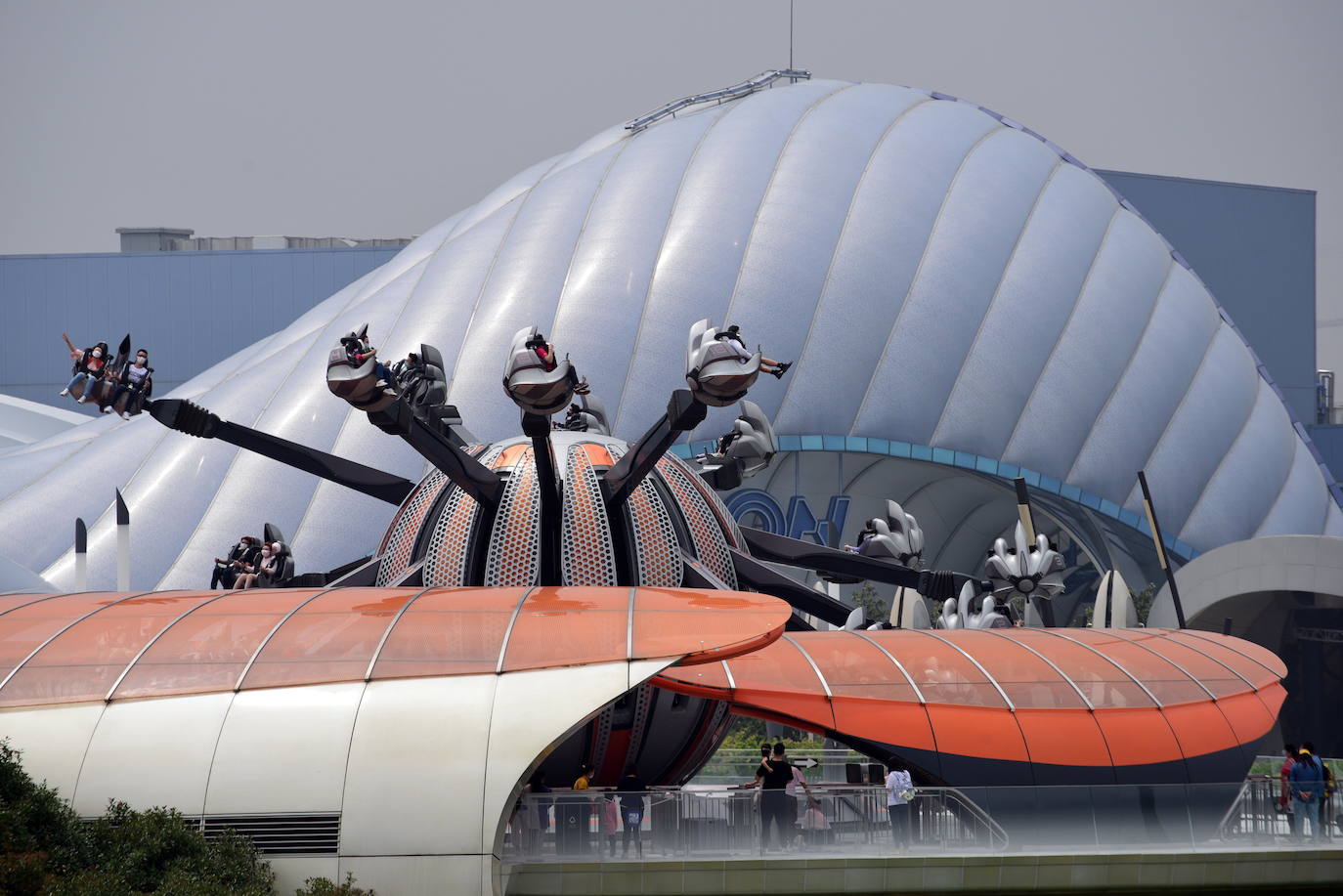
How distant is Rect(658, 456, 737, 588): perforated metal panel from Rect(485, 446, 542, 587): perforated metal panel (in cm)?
178

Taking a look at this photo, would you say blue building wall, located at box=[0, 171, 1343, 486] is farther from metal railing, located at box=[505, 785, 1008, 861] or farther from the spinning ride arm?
metal railing, located at box=[505, 785, 1008, 861]

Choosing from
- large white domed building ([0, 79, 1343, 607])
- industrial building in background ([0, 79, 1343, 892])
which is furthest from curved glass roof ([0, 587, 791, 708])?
large white domed building ([0, 79, 1343, 607])

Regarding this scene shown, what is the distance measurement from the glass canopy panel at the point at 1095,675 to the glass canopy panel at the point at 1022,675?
0.69 feet

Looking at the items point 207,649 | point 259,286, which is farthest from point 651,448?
point 259,286

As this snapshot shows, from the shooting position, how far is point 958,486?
163 ft

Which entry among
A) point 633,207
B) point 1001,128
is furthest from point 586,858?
point 1001,128

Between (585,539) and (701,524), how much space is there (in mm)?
1742

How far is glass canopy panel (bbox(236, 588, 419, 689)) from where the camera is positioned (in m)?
17.1

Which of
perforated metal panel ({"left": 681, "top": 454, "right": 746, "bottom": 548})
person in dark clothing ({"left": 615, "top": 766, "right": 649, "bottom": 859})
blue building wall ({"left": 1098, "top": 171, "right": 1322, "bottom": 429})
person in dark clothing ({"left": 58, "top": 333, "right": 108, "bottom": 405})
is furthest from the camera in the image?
blue building wall ({"left": 1098, "top": 171, "right": 1322, "bottom": 429})

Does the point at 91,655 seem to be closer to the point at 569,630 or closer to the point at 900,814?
the point at 569,630

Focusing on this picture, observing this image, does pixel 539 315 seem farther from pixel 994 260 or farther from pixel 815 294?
pixel 994 260

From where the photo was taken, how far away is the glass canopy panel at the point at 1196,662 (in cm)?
2109

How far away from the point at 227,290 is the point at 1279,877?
54773mm

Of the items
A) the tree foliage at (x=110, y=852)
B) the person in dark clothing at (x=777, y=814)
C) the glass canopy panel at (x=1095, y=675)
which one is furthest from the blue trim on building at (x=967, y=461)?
the tree foliage at (x=110, y=852)
